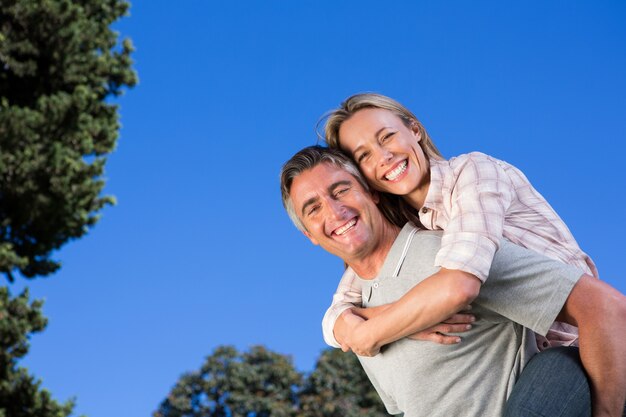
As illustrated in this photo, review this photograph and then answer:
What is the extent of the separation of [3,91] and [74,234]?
2.06 meters

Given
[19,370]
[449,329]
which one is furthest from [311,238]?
[19,370]

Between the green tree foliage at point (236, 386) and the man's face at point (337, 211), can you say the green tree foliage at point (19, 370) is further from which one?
the green tree foliage at point (236, 386)

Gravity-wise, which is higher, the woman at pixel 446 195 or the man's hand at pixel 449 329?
the woman at pixel 446 195

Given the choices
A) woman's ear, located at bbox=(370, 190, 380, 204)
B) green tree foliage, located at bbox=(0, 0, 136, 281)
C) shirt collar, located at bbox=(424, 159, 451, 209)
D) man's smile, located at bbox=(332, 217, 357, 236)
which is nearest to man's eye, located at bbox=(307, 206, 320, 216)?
man's smile, located at bbox=(332, 217, 357, 236)

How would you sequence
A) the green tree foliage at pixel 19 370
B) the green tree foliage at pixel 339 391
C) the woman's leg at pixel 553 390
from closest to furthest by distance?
1. the woman's leg at pixel 553 390
2. the green tree foliage at pixel 19 370
3. the green tree foliage at pixel 339 391

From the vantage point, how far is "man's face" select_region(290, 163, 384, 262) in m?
2.40

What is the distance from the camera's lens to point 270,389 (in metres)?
17.7

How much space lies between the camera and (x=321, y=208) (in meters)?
2.45

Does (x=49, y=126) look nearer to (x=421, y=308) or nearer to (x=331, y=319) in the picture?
(x=331, y=319)

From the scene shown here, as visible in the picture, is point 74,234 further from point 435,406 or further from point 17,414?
point 435,406

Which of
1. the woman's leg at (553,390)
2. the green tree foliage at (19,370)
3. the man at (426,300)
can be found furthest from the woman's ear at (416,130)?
the green tree foliage at (19,370)

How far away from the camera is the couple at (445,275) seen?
2.01 meters

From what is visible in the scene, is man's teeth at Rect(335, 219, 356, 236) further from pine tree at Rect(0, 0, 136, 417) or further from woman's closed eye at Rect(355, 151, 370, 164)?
pine tree at Rect(0, 0, 136, 417)

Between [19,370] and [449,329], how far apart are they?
758cm
